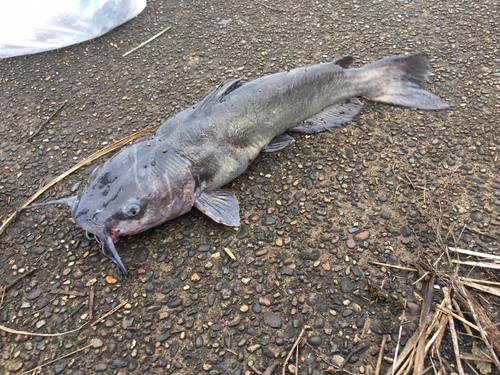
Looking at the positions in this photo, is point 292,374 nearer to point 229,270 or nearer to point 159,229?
point 229,270

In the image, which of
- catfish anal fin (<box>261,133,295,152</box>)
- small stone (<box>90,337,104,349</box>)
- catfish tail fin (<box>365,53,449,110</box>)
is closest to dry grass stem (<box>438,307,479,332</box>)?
catfish anal fin (<box>261,133,295,152</box>)

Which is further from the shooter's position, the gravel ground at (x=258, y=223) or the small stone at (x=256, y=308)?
the small stone at (x=256, y=308)

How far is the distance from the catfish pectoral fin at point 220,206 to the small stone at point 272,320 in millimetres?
733

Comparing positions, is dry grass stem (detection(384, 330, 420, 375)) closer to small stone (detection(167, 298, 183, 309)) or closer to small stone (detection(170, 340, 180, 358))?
small stone (detection(170, 340, 180, 358))

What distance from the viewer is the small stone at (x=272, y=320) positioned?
2.12 meters

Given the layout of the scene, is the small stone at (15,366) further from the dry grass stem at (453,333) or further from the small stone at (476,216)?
the small stone at (476,216)

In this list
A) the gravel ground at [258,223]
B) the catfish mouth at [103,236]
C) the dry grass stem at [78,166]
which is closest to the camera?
the gravel ground at [258,223]

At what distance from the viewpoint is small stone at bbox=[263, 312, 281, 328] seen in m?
2.12

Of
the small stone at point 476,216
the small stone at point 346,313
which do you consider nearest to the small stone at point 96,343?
the small stone at point 346,313

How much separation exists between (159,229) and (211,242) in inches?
19.0

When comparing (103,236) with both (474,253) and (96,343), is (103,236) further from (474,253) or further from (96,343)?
(474,253)

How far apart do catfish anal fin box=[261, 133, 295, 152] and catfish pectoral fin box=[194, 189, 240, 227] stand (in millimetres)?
719

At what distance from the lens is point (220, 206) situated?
2.63 m

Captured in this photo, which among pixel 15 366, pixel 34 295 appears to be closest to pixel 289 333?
pixel 15 366
